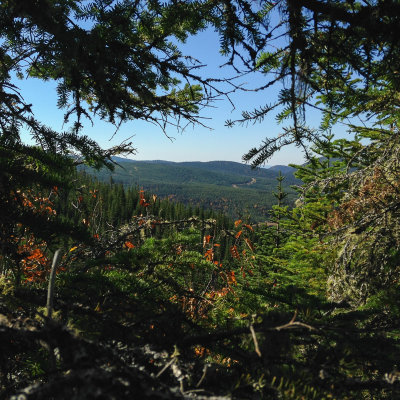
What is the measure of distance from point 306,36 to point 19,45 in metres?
2.76

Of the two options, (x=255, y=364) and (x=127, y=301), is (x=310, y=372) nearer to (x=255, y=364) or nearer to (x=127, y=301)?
(x=255, y=364)

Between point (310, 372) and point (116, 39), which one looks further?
point (116, 39)

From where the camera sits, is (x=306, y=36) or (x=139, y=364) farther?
(x=306, y=36)

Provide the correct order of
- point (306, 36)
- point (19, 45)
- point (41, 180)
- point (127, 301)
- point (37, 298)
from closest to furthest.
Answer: point (37, 298)
point (127, 301)
point (41, 180)
point (306, 36)
point (19, 45)

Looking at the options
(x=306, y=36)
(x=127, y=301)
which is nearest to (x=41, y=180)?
(x=127, y=301)

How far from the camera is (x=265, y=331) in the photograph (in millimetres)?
901

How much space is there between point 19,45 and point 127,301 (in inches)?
112

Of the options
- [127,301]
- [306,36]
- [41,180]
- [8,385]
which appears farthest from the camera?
[306,36]

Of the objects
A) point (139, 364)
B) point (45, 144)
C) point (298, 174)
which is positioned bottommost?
point (139, 364)

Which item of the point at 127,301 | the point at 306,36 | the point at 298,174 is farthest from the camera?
the point at 298,174

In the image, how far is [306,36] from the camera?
1.95 m

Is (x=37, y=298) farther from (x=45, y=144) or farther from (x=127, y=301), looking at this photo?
(x=45, y=144)

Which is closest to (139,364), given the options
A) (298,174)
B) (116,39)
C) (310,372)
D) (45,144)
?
(310,372)

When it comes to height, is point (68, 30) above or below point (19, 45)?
below
